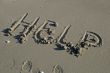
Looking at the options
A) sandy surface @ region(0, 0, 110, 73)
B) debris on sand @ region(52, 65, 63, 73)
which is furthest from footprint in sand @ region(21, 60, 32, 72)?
debris on sand @ region(52, 65, 63, 73)

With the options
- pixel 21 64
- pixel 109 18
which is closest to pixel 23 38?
pixel 21 64

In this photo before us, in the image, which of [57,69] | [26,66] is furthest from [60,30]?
[26,66]

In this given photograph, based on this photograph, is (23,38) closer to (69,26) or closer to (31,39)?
(31,39)

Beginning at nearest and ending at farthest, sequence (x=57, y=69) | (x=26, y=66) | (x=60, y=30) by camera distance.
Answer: (x=57, y=69) → (x=26, y=66) → (x=60, y=30)

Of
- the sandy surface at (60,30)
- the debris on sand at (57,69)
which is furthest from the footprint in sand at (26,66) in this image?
the debris on sand at (57,69)

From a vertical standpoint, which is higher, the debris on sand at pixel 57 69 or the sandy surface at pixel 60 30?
the sandy surface at pixel 60 30

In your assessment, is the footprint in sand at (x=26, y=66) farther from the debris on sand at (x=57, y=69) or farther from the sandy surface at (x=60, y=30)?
the debris on sand at (x=57, y=69)

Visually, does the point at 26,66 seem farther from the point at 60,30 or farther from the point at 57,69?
the point at 60,30

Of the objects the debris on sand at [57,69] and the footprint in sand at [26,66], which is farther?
the footprint in sand at [26,66]

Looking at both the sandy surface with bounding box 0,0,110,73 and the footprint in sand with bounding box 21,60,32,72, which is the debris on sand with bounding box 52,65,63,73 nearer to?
the sandy surface with bounding box 0,0,110,73

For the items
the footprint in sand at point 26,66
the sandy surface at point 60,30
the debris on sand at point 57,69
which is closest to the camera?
the debris on sand at point 57,69
